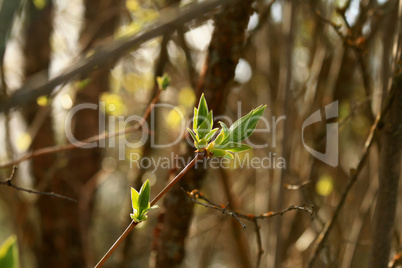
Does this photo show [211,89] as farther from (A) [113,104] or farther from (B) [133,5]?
(B) [133,5]

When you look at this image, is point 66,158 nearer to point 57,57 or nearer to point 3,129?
point 3,129

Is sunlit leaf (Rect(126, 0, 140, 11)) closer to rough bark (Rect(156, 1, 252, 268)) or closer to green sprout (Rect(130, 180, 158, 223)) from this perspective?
rough bark (Rect(156, 1, 252, 268))

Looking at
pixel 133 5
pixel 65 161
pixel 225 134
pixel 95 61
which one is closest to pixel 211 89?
pixel 225 134

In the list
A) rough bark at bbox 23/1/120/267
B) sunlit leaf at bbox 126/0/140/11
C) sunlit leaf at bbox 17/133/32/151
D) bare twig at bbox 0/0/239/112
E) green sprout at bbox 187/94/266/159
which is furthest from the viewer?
rough bark at bbox 23/1/120/267

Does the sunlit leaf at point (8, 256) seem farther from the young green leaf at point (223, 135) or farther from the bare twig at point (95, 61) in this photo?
the young green leaf at point (223, 135)

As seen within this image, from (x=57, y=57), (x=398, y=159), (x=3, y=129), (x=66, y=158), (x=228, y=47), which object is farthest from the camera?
(x=57, y=57)

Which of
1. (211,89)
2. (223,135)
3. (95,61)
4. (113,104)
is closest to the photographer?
(95,61)

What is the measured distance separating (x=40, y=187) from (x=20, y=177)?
23cm

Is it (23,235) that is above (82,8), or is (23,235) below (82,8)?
below

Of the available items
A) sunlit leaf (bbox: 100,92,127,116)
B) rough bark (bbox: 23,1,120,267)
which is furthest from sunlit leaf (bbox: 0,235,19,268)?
rough bark (bbox: 23,1,120,267)

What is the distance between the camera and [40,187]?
191 cm

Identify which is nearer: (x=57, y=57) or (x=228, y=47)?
(x=228, y=47)

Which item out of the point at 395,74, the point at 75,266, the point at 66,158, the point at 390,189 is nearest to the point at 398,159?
the point at 390,189

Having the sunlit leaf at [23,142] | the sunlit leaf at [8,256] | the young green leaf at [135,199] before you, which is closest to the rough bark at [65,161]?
the sunlit leaf at [23,142]
